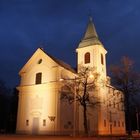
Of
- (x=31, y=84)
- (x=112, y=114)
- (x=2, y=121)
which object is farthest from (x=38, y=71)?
(x=2, y=121)

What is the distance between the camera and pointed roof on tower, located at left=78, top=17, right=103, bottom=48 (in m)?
63.5

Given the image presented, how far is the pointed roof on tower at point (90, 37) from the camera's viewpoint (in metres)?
63.5

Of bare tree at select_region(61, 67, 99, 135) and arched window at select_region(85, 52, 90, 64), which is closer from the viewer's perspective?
bare tree at select_region(61, 67, 99, 135)

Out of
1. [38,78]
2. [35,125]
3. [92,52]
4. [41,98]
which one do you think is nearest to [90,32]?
[92,52]

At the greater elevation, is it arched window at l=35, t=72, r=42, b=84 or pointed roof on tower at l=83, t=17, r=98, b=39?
pointed roof on tower at l=83, t=17, r=98, b=39

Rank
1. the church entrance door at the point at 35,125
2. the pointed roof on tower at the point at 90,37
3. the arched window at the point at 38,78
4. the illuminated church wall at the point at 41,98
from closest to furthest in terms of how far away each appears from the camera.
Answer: the illuminated church wall at the point at 41,98 < the church entrance door at the point at 35,125 < the arched window at the point at 38,78 < the pointed roof on tower at the point at 90,37

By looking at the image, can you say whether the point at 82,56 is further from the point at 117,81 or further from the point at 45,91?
the point at 117,81

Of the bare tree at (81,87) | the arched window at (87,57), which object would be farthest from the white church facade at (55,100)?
the bare tree at (81,87)

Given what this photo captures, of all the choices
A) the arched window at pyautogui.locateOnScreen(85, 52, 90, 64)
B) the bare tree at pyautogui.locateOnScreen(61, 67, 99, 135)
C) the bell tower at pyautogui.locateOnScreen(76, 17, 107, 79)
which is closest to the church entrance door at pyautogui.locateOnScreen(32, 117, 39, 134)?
the bare tree at pyautogui.locateOnScreen(61, 67, 99, 135)

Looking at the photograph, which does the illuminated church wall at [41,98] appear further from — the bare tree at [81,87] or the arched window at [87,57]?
the arched window at [87,57]

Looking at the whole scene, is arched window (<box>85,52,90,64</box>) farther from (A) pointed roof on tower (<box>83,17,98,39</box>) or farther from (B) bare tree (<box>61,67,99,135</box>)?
(B) bare tree (<box>61,67,99,135</box>)

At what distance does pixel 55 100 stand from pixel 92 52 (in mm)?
16684

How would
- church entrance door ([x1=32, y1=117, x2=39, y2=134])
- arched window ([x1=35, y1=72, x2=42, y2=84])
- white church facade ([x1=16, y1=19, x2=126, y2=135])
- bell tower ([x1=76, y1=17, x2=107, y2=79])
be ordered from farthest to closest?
bell tower ([x1=76, y1=17, x2=107, y2=79]) < arched window ([x1=35, y1=72, x2=42, y2=84]) < church entrance door ([x1=32, y1=117, x2=39, y2=134]) < white church facade ([x1=16, y1=19, x2=126, y2=135])

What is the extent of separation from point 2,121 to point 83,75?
1627 inches
